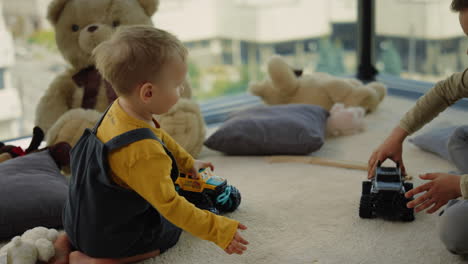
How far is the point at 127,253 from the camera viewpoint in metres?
1.11

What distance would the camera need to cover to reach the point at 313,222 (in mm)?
1293

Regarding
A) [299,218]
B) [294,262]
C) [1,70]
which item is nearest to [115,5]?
[1,70]

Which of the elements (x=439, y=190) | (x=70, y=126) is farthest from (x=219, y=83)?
(x=439, y=190)

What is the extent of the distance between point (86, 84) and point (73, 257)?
2.69 feet

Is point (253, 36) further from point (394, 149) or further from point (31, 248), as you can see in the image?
point (31, 248)

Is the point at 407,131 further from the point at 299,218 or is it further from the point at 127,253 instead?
the point at 127,253

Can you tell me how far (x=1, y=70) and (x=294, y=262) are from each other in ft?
4.69

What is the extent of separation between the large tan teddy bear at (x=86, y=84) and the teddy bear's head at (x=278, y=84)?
0.43 metres

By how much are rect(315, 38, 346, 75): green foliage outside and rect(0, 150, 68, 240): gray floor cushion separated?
1794 mm

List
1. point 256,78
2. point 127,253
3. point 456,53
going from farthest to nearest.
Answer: point 256,78 < point 456,53 < point 127,253

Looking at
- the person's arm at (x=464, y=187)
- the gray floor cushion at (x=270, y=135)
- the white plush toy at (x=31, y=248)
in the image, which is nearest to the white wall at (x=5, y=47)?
the gray floor cushion at (x=270, y=135)

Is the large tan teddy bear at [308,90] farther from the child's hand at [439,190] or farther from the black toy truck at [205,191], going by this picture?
the child's hand at [439,190]

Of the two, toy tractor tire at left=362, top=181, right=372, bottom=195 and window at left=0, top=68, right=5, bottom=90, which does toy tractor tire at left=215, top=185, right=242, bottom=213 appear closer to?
toy tractor tire at left=362, top=181, right=372, bottom=195

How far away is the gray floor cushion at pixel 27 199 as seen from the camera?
1245 mm
